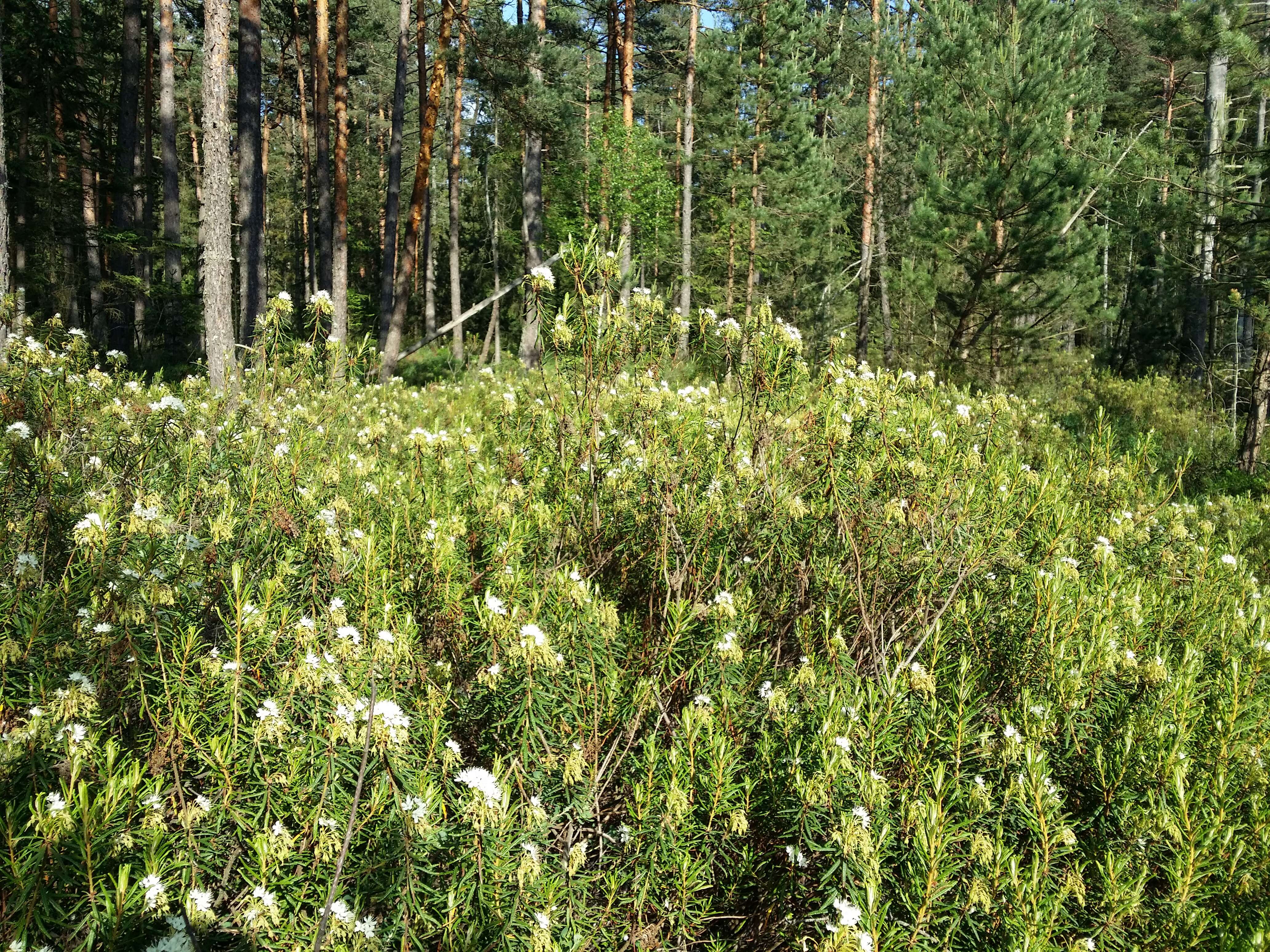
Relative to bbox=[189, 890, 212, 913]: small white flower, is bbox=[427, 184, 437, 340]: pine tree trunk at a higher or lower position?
higher

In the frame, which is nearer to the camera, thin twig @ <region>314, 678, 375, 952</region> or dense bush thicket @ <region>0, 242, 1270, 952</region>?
thin twig @ <region>314, 678, 375, 952</region>

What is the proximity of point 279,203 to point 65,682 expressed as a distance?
125ft

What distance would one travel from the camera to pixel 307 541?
281 centimetres

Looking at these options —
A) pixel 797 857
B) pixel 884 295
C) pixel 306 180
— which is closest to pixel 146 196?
pixel 306 180

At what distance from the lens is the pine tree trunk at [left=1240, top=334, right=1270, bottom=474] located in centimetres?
829

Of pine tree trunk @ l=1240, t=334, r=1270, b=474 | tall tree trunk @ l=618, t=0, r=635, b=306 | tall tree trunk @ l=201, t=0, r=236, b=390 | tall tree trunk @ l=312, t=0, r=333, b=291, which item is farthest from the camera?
tall tree trunk @ l=312, t=0, r=333, b=291

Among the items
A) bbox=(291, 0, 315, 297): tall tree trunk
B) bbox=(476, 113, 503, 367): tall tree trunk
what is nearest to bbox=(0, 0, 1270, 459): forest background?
bbox=(291, 0, 315, 297): tall tree trunk

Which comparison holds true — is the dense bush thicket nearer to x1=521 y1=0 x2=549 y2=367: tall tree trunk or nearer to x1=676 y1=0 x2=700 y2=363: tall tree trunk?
x1=521 y1=0 x2=549 y2=367: tall tree trunk

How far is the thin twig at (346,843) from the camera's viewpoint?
60.0 inches

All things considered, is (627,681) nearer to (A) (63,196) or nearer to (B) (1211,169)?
(B) (1211,169)

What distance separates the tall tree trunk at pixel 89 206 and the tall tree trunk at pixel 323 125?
14.5 feet

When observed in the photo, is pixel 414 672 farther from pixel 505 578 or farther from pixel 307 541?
pixel 307 541

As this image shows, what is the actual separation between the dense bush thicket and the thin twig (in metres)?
0.03

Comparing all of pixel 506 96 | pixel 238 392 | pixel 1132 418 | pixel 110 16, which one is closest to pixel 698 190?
pixel 506 96
